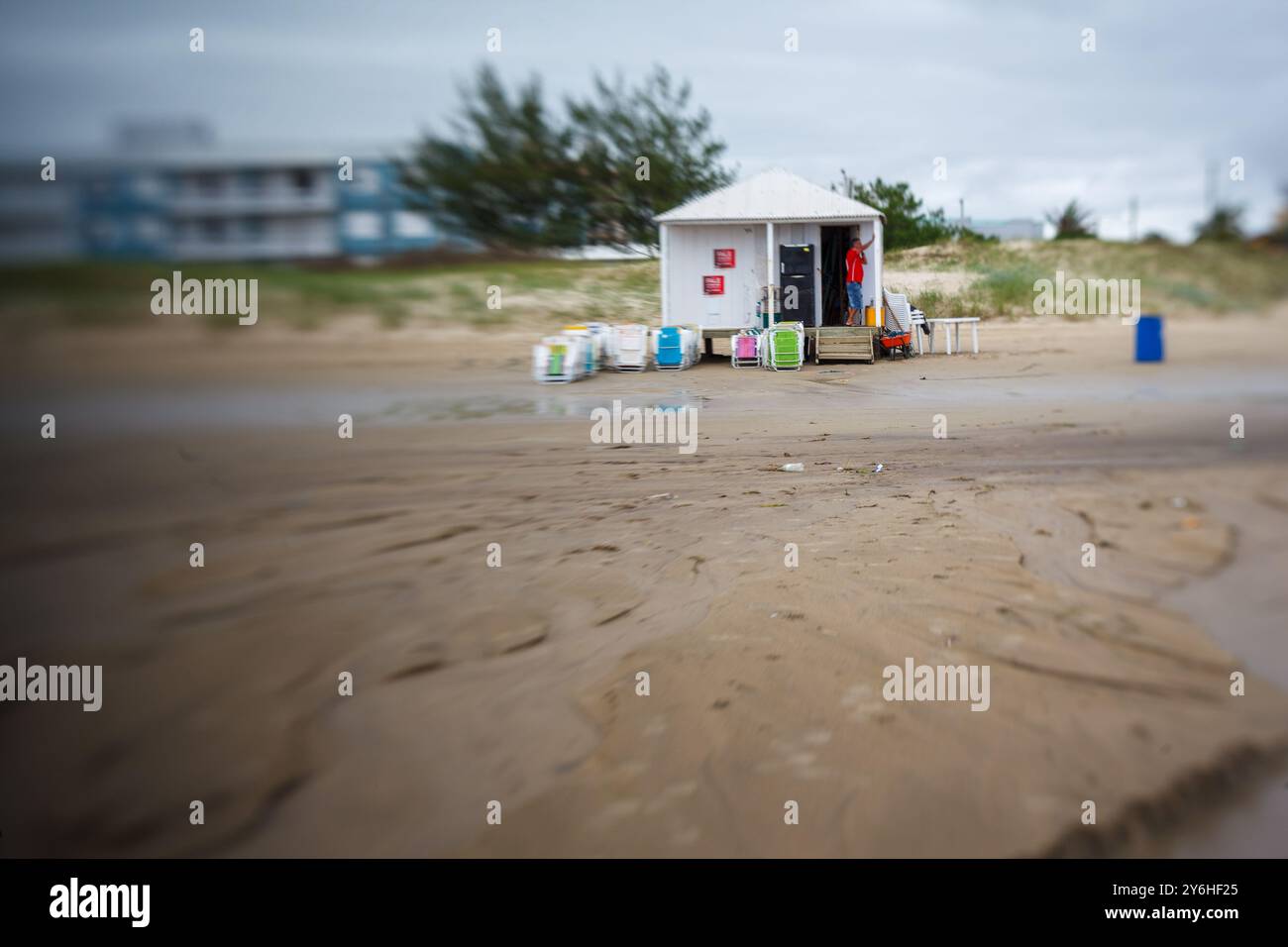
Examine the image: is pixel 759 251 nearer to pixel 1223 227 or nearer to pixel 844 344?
pixel 844 344

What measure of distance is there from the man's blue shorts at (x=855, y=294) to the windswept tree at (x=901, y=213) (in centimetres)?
13

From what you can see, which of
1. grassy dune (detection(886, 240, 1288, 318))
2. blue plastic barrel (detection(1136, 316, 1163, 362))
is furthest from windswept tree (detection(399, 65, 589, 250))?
blue plastic barrel (detection(1136, 316, 1163, 362))

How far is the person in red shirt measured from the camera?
238cm

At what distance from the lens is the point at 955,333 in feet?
7.93

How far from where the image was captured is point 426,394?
7.70 feet

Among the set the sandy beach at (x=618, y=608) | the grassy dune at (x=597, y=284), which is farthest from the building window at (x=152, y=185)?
the sandy beach at (x=618, y=608)

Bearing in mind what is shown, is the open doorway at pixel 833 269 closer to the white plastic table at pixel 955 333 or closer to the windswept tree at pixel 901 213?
the windswept tree at pixel 901 213

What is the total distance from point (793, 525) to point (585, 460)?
92 cm

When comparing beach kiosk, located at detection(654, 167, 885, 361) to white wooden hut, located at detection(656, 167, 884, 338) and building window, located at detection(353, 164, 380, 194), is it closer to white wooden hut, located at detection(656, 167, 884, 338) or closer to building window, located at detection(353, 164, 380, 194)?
white wooden hut, located at detection(656, 167, 884, 338)

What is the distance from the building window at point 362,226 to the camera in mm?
1682

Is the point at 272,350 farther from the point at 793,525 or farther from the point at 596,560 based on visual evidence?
the point at 793,525
